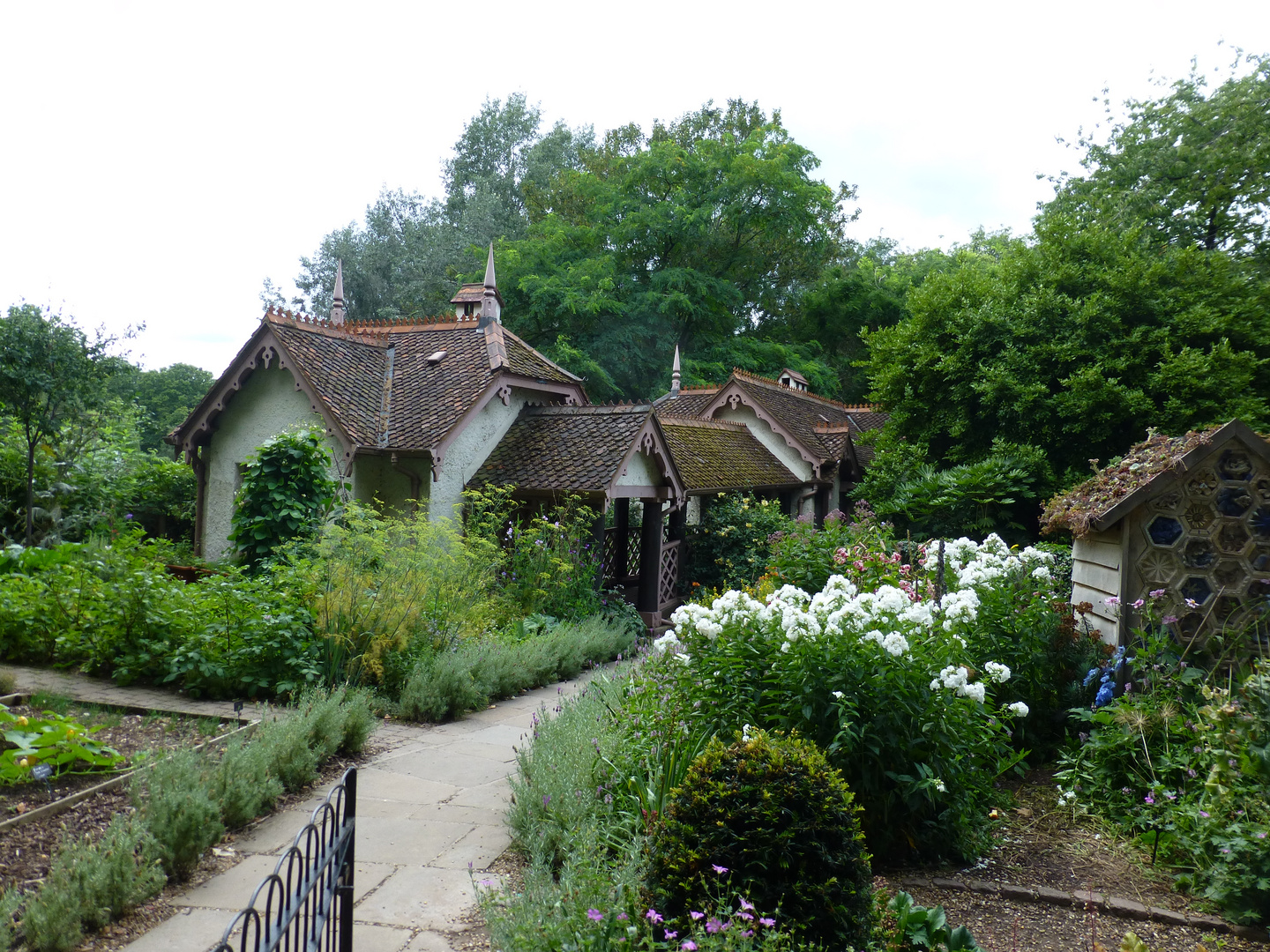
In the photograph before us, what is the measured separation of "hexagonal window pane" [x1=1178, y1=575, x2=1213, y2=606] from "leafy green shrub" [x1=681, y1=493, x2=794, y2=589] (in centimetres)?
994

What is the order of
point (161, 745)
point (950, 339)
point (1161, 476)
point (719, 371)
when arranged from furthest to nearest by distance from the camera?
point (719, 371) → point (950, 339) → point (1161, 476) → point (161, 745)

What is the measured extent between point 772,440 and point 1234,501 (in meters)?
16.6

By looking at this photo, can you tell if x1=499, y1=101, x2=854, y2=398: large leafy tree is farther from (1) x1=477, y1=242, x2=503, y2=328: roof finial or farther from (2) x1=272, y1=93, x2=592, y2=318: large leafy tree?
(1) x1=477, y1=242, x2=503, y2=328: roof finial

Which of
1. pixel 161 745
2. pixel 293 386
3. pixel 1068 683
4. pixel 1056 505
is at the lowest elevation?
pixel 161 745

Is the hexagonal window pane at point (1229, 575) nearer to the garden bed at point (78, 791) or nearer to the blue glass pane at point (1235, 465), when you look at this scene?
the blue glass pane at point (1235, 465)

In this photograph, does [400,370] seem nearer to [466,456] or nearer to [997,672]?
[466,456]

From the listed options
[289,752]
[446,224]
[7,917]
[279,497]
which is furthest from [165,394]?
[7,917]

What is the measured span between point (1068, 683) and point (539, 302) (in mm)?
24616

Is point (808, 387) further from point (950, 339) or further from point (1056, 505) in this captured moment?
point (1056, 505)

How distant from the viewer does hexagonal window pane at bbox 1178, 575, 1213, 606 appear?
6125 mm

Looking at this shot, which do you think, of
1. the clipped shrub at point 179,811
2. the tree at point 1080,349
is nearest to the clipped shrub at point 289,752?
the clipped shrub at point 179,811

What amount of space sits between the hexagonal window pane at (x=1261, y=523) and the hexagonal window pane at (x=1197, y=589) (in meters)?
0.49

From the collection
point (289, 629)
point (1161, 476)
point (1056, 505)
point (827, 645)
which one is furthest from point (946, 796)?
point (289, 629)

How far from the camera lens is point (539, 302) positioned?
29.0m
